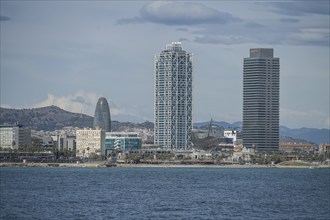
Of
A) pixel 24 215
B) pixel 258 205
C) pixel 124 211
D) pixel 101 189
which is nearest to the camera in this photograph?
pixel 24 215

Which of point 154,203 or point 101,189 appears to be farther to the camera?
point 101,189

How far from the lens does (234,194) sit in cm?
11625

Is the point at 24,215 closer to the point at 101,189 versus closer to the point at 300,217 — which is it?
the point at 300,217

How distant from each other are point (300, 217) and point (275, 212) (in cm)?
599

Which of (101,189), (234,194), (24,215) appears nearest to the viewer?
(24,215)

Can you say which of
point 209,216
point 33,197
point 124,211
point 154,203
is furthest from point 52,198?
point 209,216

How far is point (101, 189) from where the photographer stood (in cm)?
12662

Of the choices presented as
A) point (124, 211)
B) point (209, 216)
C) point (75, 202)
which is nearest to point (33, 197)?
point (75, 202)

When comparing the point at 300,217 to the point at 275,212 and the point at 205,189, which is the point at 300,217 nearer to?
the point at 275,212

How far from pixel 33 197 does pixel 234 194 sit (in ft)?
82.9

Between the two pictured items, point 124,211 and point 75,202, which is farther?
point 75,202

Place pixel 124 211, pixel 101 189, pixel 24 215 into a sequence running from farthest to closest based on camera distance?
pixel 101 189 → pixel 124 211 → pixel 24 215

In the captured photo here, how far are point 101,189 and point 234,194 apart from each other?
771 inches

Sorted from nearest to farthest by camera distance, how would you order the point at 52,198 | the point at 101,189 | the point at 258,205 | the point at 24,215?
the point at 24,215
the point at 258,205
the point at 52,198
the point at 101,189
